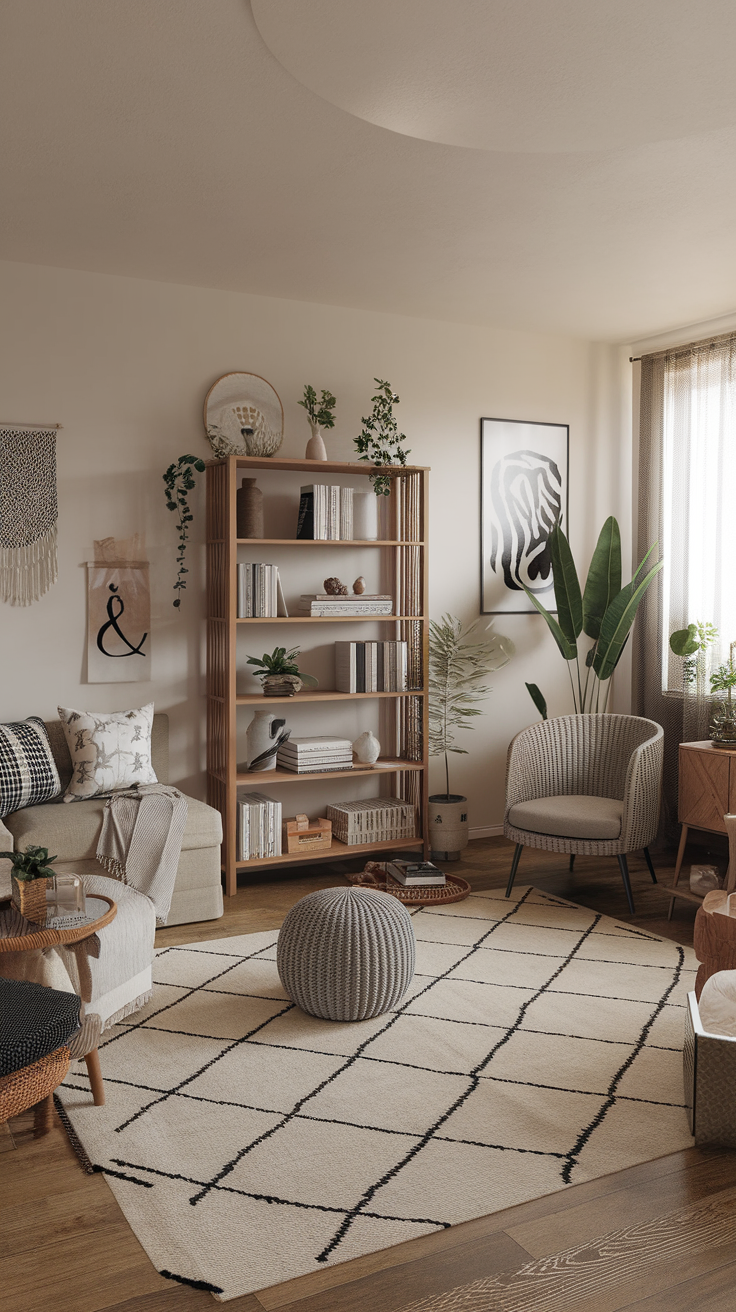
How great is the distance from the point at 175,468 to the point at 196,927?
79.5 inches

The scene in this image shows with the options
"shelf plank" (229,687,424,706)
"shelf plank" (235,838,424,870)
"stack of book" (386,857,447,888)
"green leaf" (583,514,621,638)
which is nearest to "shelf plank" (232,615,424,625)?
"shelf plank" (229,687,424,706)

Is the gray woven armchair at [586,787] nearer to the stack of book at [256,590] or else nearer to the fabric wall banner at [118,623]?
the stack of book at [256,590]

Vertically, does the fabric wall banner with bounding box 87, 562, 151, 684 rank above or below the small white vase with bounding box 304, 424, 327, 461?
below

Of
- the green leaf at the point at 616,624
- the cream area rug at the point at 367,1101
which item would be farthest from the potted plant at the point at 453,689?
the cream area rug at the point at 367,1101

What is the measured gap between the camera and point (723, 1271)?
190cm

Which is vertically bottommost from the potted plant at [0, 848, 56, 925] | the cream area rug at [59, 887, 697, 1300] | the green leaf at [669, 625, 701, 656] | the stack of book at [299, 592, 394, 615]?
the cream area rug at [59, 887, 697, 1300]

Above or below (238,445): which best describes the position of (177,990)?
below

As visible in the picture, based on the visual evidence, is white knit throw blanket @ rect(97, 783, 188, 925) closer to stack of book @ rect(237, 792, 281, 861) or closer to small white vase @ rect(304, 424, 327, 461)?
stack of book @ rect(237, 792, 281, 861)

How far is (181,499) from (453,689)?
1751 mm

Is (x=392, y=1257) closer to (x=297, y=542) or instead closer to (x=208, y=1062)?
(x=208, y=1062)

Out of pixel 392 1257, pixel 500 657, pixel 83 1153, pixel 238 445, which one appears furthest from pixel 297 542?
pixel 392 1257

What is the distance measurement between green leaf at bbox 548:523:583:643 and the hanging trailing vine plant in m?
1.87

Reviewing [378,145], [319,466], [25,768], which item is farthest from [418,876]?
[378,145]

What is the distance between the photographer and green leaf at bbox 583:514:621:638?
5.12 m
